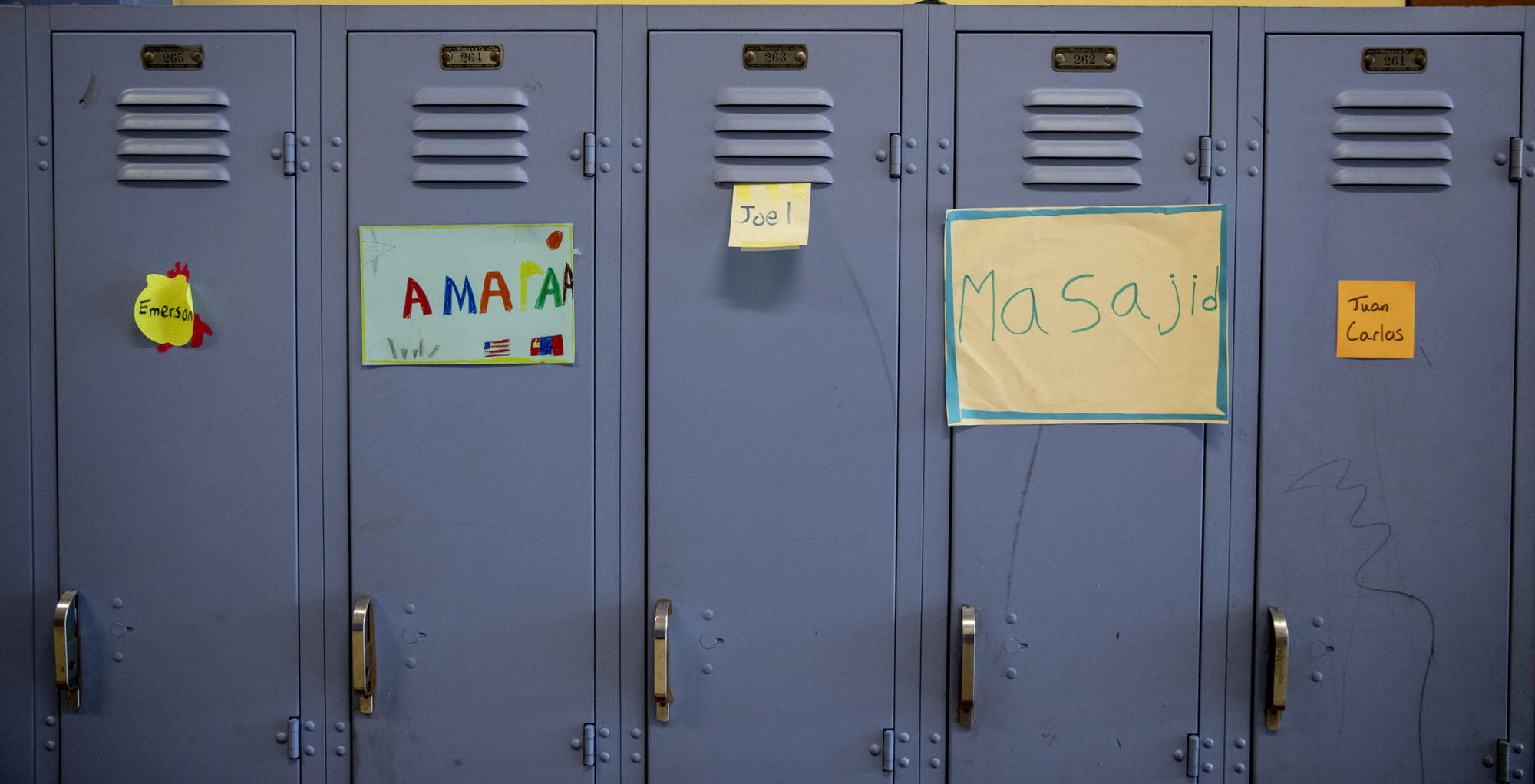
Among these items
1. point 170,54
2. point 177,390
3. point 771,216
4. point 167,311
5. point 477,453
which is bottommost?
point 477,453

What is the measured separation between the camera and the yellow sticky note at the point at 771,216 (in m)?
1.49

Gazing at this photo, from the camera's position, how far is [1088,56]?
150 centimetres

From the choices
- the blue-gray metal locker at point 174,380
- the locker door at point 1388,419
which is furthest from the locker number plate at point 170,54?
the locker door at point 1388,419

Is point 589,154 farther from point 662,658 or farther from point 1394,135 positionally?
point 1394,135

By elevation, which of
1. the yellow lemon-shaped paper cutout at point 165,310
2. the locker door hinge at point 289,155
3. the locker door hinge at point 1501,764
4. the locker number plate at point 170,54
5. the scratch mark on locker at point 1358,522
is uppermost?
the locker number plate at point 170,54

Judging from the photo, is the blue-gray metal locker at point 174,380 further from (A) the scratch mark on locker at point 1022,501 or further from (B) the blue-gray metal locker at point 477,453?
(A) the scratch mark on locker at point 1022,501

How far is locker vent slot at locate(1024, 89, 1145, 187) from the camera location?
59.1 inches

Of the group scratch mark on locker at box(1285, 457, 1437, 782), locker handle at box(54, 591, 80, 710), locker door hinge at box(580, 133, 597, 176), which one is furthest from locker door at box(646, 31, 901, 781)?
locker handle at box(54, 591, 80, 710)

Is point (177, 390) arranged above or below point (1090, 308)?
below

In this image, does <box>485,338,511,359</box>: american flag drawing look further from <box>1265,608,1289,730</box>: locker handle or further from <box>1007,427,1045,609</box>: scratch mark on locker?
<box>1265,608,1289,730</box>: locker handle

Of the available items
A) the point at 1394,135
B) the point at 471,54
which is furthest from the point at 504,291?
the point at 1394,135

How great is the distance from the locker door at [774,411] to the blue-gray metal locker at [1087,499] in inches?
6.1

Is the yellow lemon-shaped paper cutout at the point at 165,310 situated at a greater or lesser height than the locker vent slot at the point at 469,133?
lesser

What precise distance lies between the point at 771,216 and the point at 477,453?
0.69m
